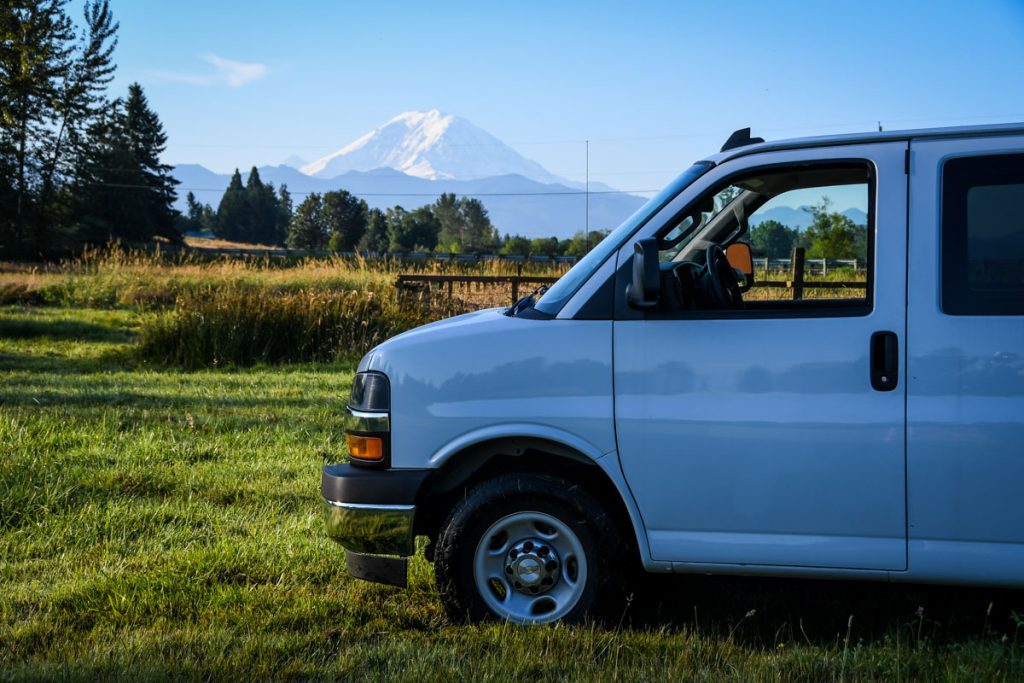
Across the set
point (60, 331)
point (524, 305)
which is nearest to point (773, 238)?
point (524, 305)

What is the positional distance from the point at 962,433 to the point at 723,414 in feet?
2.83

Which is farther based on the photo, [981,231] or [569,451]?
[569,451]

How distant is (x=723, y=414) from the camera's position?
3.87 metres

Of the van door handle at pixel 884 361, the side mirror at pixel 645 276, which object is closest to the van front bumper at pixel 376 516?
the side mirror at pixel 645 276

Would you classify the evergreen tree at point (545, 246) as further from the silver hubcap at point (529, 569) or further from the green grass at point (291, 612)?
the silver hubcap at point (529, 569)

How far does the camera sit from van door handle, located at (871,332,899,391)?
3.74 metres

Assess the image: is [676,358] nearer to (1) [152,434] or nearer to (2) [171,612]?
(2) [171,612]

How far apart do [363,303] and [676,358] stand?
1249cm

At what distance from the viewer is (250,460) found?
7.57 meters

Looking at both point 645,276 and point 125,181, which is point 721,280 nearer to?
point 645,276

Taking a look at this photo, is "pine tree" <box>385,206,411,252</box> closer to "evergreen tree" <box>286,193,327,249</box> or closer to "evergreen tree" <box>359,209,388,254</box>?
"evergreen tree" <box>359,209,388,254</box>

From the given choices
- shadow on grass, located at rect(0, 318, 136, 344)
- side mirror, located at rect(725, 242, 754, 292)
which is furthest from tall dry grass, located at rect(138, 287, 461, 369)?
side mirror, located at rect(725, 242, 754, 292)

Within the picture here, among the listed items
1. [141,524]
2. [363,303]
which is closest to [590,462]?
[141,524]

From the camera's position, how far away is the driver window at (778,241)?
4.12 meters
